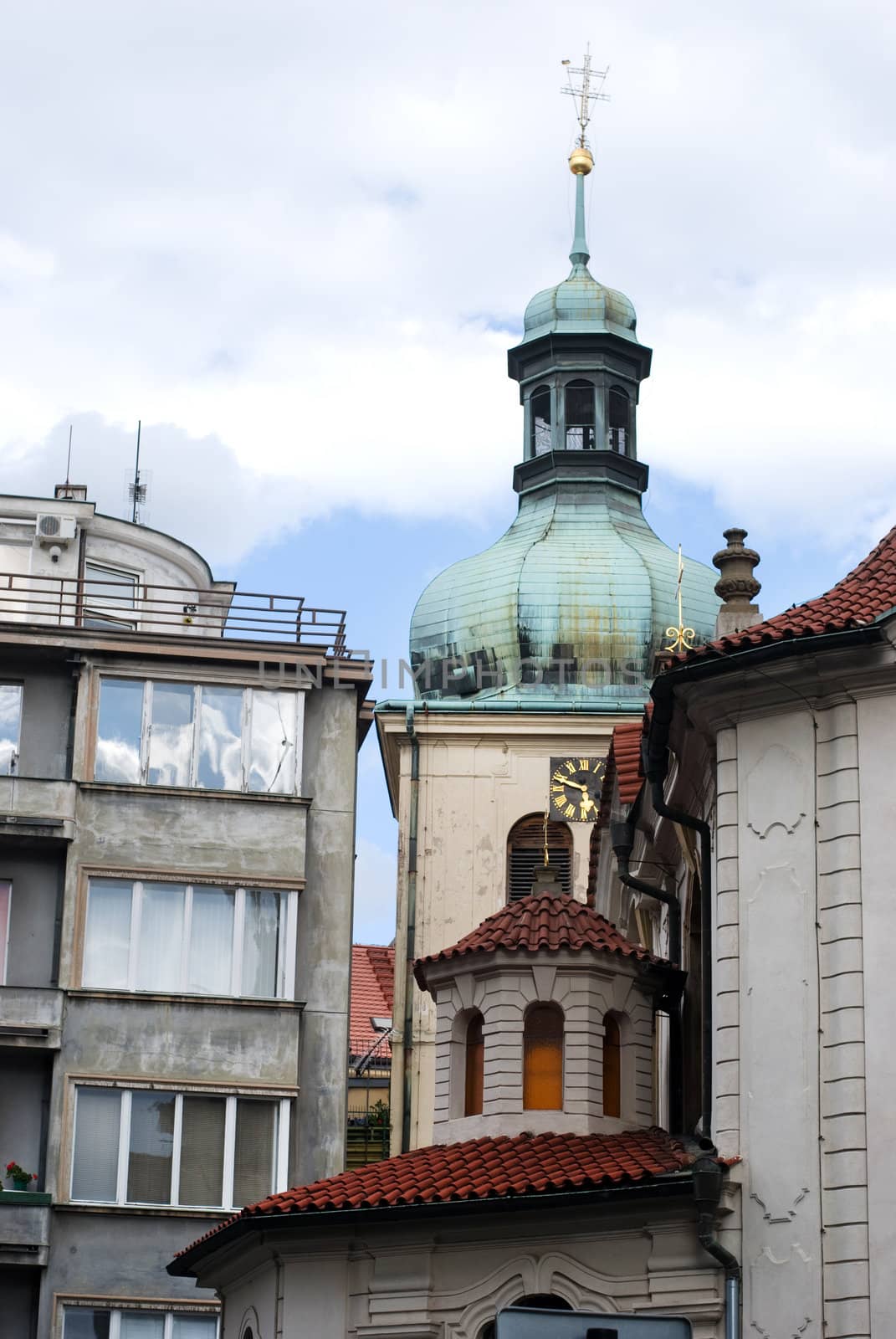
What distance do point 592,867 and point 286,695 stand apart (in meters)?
7.77

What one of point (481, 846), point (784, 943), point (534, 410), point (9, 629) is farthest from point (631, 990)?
point (534, 410)

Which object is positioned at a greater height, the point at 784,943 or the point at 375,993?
the point at 375,993

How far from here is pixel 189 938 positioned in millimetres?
37125

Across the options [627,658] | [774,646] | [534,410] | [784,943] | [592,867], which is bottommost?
[784,943]

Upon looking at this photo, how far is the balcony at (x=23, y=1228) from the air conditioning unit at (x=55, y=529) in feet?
43.7

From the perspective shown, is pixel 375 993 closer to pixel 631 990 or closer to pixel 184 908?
pixel 184 908

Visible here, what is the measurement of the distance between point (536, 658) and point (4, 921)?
2290 centimetres

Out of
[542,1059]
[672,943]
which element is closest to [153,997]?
[672,943]

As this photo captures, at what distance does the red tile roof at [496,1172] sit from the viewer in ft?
78.3

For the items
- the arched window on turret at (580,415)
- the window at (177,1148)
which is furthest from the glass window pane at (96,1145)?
the arched window on turret at (580,415)

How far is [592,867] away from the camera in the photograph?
4403cm

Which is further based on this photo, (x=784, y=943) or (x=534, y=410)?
(x=534, y=410)

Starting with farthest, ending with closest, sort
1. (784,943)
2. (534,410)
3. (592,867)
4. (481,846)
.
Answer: (534,410) → (481,846) → (592,867) → (784,943)

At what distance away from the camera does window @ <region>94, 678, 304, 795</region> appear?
3822cm
